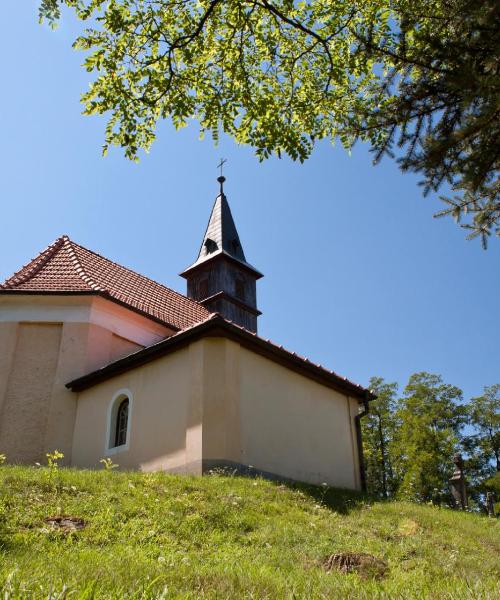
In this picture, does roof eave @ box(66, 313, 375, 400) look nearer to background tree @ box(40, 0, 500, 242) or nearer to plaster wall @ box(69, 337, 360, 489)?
plaster wall @ box(69, 337, 360, 489)

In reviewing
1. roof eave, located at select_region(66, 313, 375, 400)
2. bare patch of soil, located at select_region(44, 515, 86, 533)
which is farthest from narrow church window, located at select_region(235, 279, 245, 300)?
bare patch of soil, located at select_region(44, 515, 86, 533)

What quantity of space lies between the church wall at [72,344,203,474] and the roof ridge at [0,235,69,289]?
383 centimetres

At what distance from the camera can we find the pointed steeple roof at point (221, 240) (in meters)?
28.4

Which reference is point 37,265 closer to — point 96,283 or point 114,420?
point 96,283

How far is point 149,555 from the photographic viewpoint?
5.64 metres

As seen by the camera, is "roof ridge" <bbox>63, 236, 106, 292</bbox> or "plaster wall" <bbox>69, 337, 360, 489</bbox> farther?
"roof ridge" <bbox>63, 236, 106, 292</bbox>

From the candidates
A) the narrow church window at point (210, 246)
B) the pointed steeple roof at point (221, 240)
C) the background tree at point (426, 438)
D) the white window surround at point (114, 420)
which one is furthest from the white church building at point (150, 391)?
the background tree at point (426, 438)

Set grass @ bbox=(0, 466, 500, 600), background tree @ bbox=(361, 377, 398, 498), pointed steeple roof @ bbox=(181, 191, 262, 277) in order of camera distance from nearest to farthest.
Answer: grass @ bbox=(0, 466, 500, 600) < pointed steeple roof @ bbox=(181, 191, 262, 277) < background tree @ bbox=(361, 377, 398, 498)

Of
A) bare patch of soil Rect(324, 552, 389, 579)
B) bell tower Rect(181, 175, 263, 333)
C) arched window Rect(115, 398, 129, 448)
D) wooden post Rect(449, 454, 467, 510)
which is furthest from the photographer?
bell tower Rect(181, 175, 263, 333)

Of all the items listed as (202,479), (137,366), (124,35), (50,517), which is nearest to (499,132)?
(124,35)

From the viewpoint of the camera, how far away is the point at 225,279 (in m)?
27.1

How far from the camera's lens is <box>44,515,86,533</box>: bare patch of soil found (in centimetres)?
626

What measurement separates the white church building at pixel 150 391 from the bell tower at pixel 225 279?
8.09 meters

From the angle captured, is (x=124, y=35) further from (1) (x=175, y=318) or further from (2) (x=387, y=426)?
(2) (x=387, y=426)
